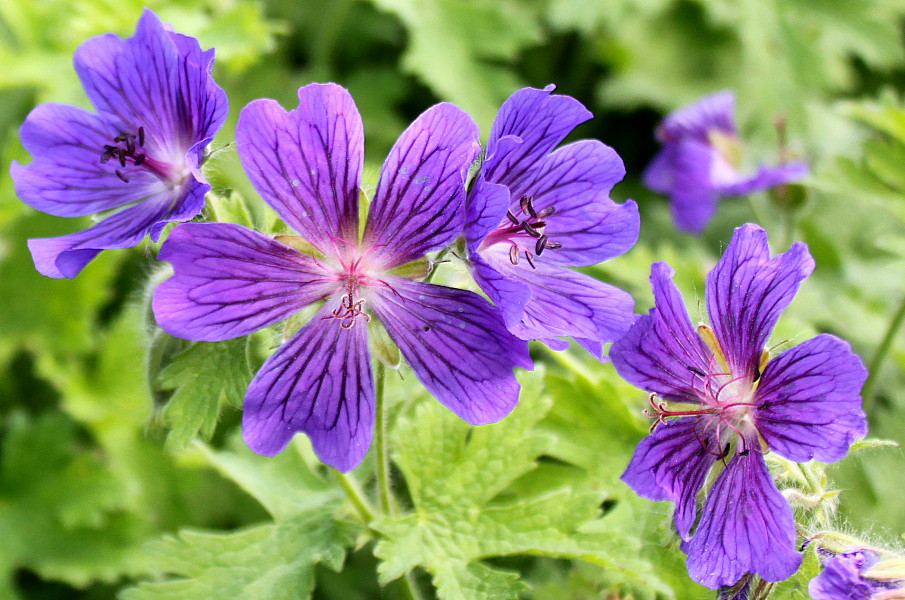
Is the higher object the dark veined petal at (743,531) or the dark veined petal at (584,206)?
the dark veined petal at (584,206)

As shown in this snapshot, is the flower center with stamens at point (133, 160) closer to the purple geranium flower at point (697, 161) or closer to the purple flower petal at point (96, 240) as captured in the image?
the purple flower petal at point (96, 240)

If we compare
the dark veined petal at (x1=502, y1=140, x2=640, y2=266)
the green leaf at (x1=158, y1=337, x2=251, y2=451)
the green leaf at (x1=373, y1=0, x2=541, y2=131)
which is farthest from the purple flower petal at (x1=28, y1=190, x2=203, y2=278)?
the green leaf at (x1=373, y1=0, x2=541, y2=131)

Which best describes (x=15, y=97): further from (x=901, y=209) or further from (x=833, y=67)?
(x=833, y=67)

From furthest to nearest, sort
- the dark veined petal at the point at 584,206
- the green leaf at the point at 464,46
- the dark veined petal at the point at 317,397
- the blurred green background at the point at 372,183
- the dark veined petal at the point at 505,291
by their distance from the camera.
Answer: the green leaf at the point at 464,46, the blurred green background at the point at 372,183, the dark veined petal at the point at 584,206, the dark veined petal at the point at 317,397, the dark veined petal at the point at 505,291

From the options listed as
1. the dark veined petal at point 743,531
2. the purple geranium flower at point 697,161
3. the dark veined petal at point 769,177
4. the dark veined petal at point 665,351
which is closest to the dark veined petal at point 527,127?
the dark veined petal at point 665,351

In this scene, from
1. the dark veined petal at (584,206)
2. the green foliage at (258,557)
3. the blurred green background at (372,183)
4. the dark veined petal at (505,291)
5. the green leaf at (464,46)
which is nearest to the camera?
the dark veined petal at (505,291)

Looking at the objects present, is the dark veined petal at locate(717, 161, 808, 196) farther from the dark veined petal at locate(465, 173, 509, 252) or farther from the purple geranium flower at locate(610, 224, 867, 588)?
the dark veined petal at locate(465, 173, 509, 252)

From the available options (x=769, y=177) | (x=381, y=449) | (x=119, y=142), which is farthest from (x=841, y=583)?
(x=769, y=177)
